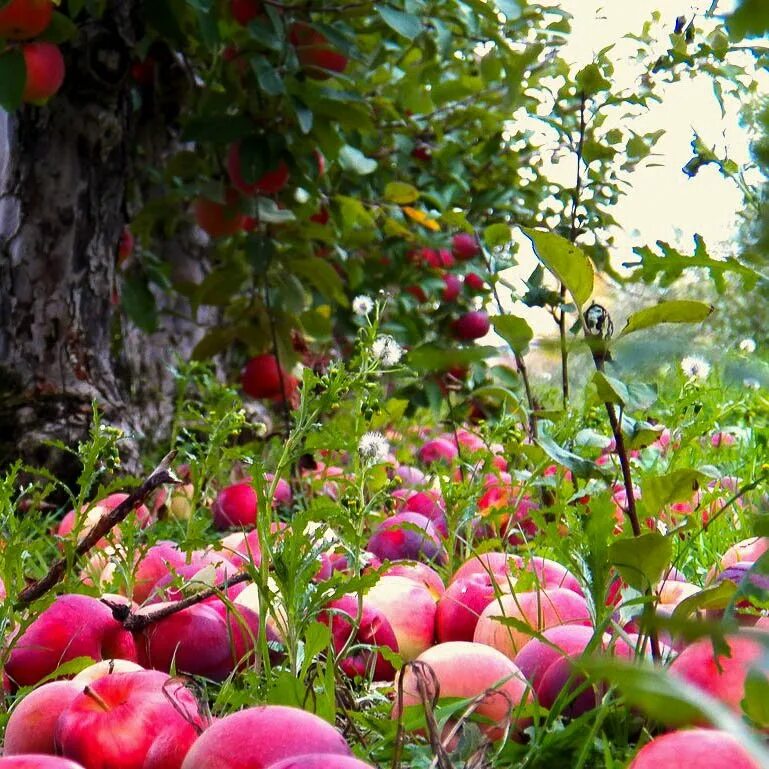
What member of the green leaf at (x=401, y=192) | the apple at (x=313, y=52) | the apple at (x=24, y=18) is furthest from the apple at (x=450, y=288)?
the apple at (x=24, y=18)

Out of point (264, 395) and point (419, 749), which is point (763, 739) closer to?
point (419, 749)

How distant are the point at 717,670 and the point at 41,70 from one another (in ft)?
6.33

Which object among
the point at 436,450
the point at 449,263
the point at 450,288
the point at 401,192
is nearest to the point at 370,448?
the point at 436,450

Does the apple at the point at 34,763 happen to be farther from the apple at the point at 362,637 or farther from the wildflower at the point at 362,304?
the wildflower at the point at 362,304

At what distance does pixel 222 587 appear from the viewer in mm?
1154

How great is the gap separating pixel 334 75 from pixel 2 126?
1.08 metres

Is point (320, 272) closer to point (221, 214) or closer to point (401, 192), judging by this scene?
point (221, 214)

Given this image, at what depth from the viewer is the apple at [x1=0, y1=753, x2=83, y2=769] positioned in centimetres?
66

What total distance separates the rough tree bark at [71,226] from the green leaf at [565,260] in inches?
66.7

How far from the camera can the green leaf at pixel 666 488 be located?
975 mm

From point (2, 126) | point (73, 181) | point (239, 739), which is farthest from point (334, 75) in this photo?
point (239, 739)

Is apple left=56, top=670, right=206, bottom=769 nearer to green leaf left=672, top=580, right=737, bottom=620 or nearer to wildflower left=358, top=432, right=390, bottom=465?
green leaf left=672, top=580, right=737, bottom=620

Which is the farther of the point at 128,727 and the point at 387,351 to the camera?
the point at 387,351

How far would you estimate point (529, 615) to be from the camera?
43.7 inches
